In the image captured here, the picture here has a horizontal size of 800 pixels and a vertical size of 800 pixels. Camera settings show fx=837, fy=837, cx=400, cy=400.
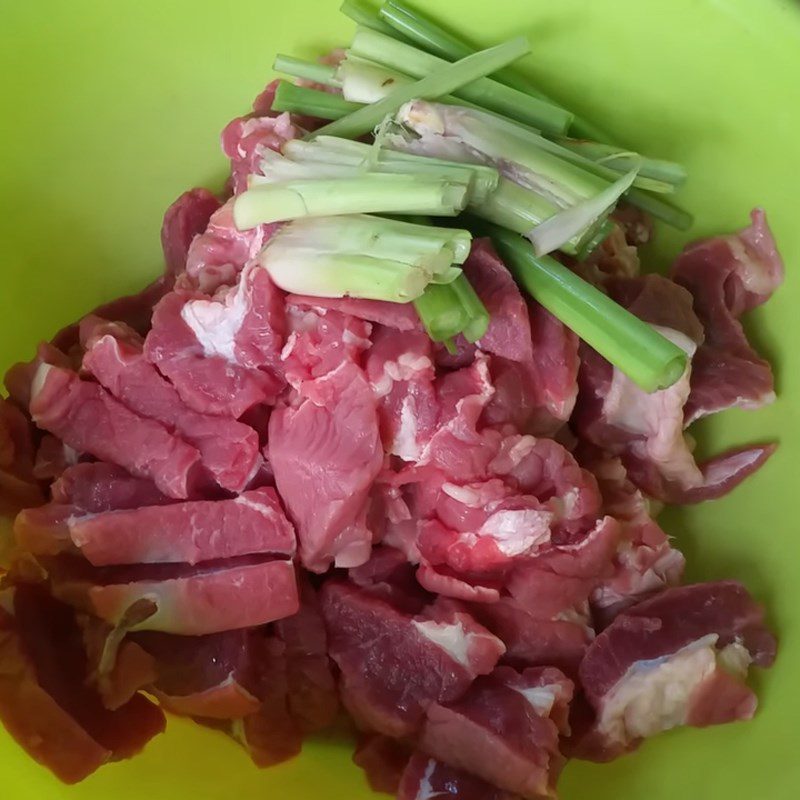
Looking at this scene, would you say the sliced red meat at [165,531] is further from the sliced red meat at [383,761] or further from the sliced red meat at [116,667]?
the sliced red meat at [383,761]

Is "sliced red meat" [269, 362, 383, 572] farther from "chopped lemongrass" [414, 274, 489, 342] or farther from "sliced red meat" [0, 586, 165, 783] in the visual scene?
"sliced red meat" [0, 586, 165, 783]

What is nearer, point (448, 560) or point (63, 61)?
point (448, 560)

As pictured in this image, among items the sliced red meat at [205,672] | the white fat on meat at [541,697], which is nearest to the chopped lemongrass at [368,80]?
the sliced red meat at [205,672]

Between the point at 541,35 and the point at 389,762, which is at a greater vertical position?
the point at 541,35

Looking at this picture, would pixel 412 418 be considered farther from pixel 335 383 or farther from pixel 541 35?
pixel 541 35

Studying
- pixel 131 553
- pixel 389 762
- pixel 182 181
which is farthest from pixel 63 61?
pixel 389 762

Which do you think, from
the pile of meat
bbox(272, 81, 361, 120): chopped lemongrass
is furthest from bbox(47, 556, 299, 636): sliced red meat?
bbox(272, 81, 361, 120): chopped lemongrass
